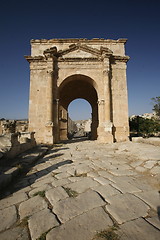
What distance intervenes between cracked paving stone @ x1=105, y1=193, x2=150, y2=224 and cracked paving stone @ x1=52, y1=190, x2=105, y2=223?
0.18 meters

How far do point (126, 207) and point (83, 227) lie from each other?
695 millimetres

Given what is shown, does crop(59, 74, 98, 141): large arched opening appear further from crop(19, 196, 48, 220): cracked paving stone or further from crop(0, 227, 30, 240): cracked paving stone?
crop(0, 227, 30, 240): cracked paving stone

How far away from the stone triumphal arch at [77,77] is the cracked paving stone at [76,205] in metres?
6.76

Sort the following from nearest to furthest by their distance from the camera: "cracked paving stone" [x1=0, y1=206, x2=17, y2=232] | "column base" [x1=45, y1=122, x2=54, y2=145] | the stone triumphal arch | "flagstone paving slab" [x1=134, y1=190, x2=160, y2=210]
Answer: "cracked paving stone" [x1=0, y1=206, x2=17, y2=232], "flagstone paving slab" [x1=134, y1=190, x2=160, y2=210], "column base" [x1=45, y1=122, x2=54, y2=145], the stone triumphal arch

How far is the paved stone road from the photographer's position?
1.31 meters

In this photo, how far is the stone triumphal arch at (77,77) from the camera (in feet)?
29.2

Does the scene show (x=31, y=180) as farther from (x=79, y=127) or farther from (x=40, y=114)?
(x=79, y=127)

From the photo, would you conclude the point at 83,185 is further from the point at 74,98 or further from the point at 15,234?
the point at 74,98

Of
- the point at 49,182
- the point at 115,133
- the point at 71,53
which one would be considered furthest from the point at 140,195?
the point at 71,53

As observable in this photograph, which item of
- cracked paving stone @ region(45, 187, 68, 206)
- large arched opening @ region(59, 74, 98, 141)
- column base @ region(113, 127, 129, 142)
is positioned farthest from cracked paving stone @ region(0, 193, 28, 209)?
large arched opening @ region(59, 74, 98, 141)

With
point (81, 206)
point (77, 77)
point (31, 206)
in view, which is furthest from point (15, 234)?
point (77, 77)

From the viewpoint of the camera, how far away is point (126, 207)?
1685 mm

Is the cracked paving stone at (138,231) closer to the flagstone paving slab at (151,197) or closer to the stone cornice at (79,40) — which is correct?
the flagstone paving slab at (151,197)

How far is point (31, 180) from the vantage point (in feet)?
8.87
